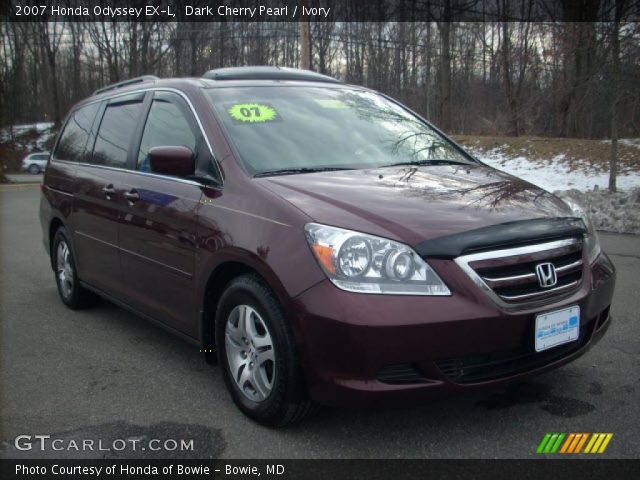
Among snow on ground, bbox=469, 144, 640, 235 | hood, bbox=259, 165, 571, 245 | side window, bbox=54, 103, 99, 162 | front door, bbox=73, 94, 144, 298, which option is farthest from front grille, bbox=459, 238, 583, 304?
snow on ground, bbox=469, 144, 640, 235

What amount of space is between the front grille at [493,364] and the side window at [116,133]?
2.75 metres

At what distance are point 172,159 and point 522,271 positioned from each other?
6.24ft

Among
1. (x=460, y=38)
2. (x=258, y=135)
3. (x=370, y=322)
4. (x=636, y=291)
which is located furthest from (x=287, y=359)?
(x=460, y=38)

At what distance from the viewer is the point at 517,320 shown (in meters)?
2.60

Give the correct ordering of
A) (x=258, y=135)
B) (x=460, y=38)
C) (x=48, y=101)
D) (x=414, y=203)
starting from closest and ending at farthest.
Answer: (x=414, y=203) → (x=258, y=135) → (x=460, y=38) → (x=48, y=101)

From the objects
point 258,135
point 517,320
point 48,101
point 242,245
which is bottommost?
point 517,320

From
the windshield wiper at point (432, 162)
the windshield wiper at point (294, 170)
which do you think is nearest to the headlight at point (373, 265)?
the windshield wiper at point (294, 170)

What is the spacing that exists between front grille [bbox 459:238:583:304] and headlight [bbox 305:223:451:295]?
0.20 m

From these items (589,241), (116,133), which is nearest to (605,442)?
(589,241)

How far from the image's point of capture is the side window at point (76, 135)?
5.12 metres

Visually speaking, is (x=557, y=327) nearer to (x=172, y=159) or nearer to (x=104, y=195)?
(x=172, y=159)

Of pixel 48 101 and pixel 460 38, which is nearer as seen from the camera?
pixel 460 38

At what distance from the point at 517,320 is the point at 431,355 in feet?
1.36
